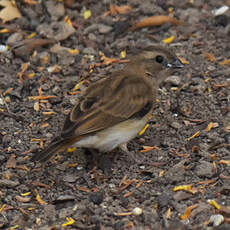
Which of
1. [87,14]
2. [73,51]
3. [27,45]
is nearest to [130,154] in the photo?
[73,51]

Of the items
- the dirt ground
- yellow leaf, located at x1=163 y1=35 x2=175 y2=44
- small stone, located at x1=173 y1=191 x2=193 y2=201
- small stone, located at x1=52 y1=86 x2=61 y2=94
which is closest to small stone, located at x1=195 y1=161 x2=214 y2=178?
the dirt ground

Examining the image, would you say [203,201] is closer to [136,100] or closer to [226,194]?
[226,194]

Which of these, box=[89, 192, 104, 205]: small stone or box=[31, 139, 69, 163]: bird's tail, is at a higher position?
Result: box=[31, 139, 69, 163]: bird's tail

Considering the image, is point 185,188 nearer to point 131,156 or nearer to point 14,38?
point 131,156

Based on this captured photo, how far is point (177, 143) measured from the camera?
6918 mm

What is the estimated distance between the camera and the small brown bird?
6.29m

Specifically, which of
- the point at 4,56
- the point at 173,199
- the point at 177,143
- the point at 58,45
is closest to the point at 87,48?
the point at 58,45

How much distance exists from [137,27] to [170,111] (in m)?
2.10

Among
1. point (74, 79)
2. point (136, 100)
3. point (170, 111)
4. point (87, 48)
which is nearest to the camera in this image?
point (136, 100)

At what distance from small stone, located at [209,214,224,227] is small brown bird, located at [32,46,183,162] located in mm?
1492

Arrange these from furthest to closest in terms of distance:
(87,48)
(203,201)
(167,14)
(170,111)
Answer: (167,14)
(87,48)
(170,111)
(203,201)

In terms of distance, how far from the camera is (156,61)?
284 inches

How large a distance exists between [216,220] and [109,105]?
186cm

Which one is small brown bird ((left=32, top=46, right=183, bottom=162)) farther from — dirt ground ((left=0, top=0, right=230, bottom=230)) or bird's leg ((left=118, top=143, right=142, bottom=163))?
dirt ground ((left=0, top=0, right=230, bottom=230))
